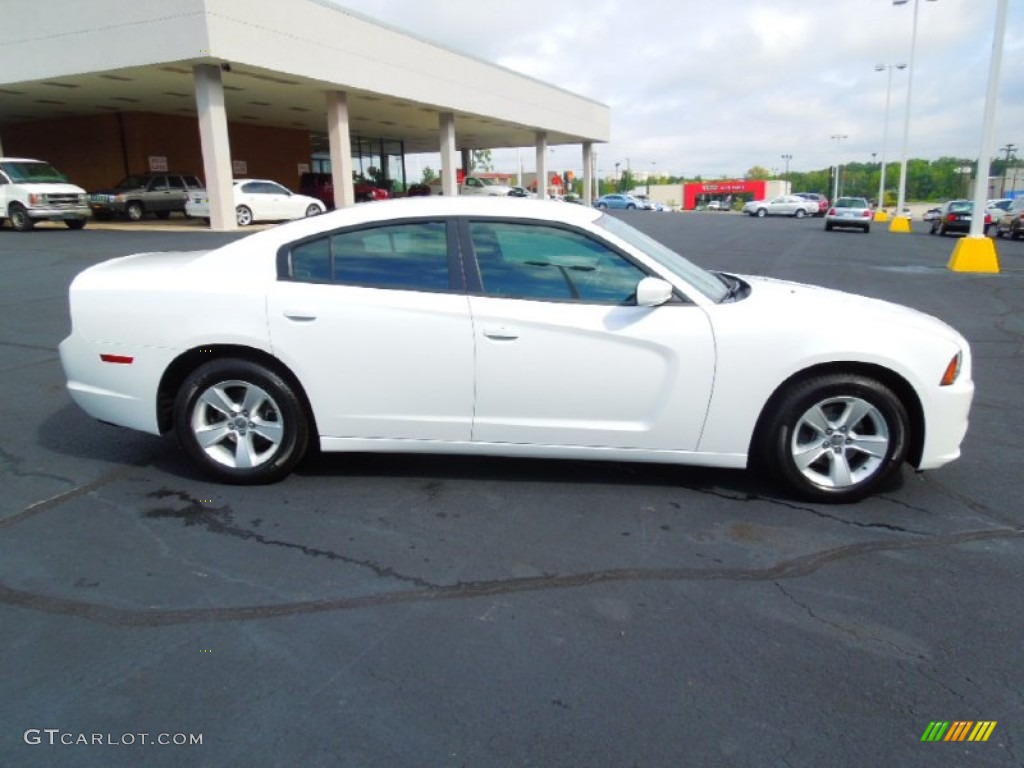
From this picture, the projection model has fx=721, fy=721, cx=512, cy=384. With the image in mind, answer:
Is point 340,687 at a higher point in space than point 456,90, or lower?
lower

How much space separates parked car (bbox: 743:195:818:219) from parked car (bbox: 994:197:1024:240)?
80.3 ft

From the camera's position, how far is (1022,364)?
686 centimetres

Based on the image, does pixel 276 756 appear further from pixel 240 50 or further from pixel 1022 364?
pixel 240 50

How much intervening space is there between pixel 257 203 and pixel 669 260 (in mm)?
22041

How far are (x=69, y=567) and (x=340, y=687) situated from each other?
62.0 inches

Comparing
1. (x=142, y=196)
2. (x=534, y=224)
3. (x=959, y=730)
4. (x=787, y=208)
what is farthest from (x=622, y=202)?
(x=959, y=730)

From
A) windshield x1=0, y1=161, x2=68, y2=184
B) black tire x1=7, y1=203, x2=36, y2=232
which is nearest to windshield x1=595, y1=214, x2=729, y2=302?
black tire x1=7, y1=203, x2=36, y2=232

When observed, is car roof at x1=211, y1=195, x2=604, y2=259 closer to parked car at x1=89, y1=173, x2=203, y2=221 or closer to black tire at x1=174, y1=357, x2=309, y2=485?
black tire at x1=174, y1=357, x2=309, y2=485

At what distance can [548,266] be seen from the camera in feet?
12.8

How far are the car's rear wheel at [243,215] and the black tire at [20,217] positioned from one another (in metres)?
5.54

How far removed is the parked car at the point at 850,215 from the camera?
30703 millimetres

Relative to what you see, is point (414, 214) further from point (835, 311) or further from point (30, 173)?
point (30, 173)

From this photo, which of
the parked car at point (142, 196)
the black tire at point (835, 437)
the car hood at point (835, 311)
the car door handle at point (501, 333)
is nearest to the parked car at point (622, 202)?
the parked car at point (142, 196)

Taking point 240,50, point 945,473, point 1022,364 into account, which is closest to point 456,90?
point 240,50
